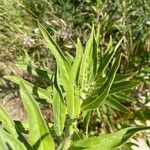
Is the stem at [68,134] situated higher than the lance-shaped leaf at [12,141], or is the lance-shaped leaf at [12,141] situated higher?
the lance-shaped leaf at [12,141]

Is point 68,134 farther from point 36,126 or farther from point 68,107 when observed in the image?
point 36,126

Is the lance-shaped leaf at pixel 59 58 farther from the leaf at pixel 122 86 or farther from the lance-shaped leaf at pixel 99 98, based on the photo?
the leaf at pixel 122 86

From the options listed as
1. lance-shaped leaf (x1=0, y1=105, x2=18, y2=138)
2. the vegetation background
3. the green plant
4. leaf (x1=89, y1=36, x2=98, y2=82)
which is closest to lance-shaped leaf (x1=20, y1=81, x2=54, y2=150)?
the green plant

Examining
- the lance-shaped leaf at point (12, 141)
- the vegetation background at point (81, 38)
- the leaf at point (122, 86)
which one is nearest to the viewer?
the lance-shaped leaf at point (12, 141)

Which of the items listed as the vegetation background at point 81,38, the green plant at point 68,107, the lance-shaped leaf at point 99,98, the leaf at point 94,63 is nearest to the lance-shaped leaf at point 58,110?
the green plant at point 68,107

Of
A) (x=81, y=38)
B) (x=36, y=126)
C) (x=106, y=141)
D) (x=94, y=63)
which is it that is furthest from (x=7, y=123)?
(x=81, y=38)

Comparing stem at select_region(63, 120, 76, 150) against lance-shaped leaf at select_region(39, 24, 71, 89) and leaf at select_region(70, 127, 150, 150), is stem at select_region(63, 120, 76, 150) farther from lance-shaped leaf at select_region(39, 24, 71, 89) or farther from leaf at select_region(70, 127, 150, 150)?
lance-shaped leaf at select_region(39, 24, 71, 89)

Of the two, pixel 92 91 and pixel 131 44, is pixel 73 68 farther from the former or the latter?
pixel 131 44
